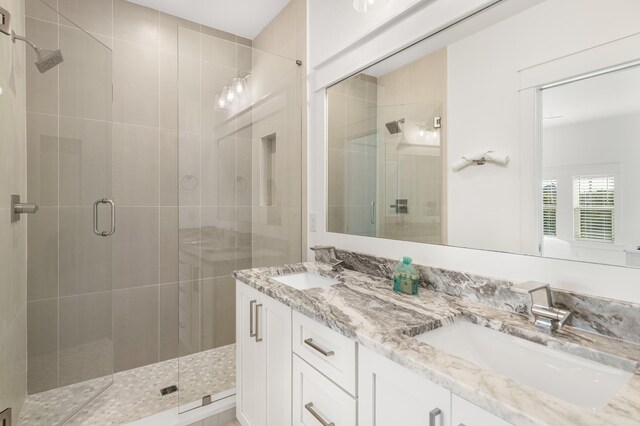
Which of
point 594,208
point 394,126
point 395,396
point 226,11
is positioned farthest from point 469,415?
point 226,11

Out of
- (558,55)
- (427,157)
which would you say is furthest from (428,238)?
(558,55)

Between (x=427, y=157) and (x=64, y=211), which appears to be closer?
(x=427, y=157)

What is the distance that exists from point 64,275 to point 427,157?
80.8 inches

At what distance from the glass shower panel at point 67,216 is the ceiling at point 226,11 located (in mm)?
663

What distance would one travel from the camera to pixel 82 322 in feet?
6.16

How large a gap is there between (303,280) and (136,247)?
4.51 feet

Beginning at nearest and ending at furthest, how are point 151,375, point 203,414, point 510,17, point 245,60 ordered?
point 510,17, point 203,414, point 245,60, point 151,375

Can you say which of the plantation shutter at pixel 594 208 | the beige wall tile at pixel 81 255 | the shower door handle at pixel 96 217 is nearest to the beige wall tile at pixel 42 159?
the beige wall tile at pixel 81 255

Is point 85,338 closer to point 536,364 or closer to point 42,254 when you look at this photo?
point 42,254

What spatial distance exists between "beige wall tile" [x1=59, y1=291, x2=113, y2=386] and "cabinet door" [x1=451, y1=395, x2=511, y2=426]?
2070 millimetres

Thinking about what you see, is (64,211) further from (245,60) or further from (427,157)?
(427,157)

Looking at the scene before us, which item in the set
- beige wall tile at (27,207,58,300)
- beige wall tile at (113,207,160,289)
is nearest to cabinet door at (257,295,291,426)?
beige wall tile at (27,207,58,300)

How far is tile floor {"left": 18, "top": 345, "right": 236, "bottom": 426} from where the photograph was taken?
168 centimetres

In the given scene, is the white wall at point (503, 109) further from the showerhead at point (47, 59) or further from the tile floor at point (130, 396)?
the showerhead at point (47, 59)
